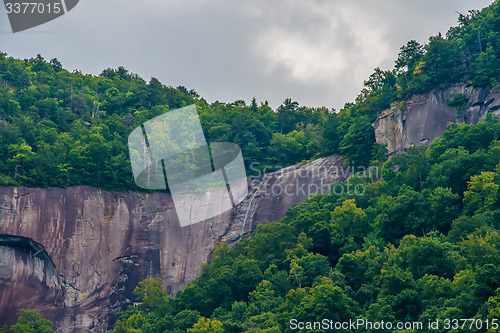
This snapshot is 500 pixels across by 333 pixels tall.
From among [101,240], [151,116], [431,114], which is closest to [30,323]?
[101,240]

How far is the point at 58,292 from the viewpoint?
42.5m

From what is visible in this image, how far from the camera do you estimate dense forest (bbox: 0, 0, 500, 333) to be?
29.5m

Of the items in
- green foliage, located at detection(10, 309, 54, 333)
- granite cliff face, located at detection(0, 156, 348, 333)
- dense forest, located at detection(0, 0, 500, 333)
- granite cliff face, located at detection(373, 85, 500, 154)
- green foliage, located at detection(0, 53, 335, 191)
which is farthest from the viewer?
green foliage, located at detection(0, 53, 335, 191)

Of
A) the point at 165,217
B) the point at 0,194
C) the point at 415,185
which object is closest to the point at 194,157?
the point at 165,217

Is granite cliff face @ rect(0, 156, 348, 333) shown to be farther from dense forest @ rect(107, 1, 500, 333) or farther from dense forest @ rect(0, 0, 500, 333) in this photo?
dense forest @ rect(107, 1, 500, 333)

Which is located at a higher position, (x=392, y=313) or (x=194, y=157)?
(x=194, y=157)

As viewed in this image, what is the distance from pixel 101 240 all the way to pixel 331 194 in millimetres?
16286

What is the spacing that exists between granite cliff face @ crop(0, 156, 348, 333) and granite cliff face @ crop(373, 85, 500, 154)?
4.59 m

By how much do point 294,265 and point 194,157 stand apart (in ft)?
65.7

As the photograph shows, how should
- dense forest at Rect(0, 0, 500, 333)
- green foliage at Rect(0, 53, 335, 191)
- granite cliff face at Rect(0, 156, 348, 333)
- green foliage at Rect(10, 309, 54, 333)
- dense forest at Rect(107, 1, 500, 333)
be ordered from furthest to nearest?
green foliage at Rect(0, 53, 335, 191), granite cliff face at Rect(0, 156, 348, 333), green foliage at Rect(10, 309, 54, 333), dense forest at Rect(0, 0, 500, 333), dense forest at Rect(107, 1, 500, 333)

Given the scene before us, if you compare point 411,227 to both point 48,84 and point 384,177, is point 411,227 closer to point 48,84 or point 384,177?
point 384,177

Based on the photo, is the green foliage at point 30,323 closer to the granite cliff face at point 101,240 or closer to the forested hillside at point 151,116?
the granite cliff face at point 101,240

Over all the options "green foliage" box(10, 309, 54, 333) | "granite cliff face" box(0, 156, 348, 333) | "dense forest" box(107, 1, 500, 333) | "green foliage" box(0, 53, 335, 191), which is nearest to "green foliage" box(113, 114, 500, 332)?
"dense forest" box(107, 1, 500, 333)

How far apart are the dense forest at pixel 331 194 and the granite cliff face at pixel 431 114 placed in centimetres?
87
